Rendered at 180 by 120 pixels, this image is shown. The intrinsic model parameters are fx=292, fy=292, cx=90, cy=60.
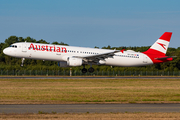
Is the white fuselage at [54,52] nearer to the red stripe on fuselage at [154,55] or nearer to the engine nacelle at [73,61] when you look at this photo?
the engine nacelle at [73,61]

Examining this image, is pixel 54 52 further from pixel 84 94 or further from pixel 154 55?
pixel 154 55

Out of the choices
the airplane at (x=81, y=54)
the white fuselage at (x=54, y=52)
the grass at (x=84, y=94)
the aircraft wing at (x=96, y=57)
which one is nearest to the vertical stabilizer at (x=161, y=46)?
the airplane at (x=81, y=54)

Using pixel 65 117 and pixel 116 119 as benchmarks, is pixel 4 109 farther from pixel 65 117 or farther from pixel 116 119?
pixel 116 119

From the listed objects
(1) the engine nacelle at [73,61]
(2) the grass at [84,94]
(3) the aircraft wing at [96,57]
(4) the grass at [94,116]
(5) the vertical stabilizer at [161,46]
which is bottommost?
(4) the grass at [94,116]

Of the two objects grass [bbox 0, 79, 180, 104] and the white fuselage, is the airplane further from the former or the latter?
grass [bbox 0, 79, 180, 104]

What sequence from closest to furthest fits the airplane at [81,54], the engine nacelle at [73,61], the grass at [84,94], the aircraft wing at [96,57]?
the grass at [84,94] < the airplane at [81,54] < the engine nacelle at [73,61] < the aircraft wing at [96,57]

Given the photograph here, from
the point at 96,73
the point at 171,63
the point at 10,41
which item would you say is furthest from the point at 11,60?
the point at 171,63

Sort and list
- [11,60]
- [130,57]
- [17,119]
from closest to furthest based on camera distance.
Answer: [17,119]
[130,57]
[11,60]

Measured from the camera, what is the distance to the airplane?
45.2 meters

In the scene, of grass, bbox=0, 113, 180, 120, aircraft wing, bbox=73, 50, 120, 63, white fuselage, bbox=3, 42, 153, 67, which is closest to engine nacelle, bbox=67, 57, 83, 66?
white fuselage, bbox=3, 42, 153, 67

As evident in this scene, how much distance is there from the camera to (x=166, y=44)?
56656mm

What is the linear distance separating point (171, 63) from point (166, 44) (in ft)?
110

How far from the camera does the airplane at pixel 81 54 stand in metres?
45.2

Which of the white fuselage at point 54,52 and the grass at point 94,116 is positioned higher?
the white fuselage at point 54,52
